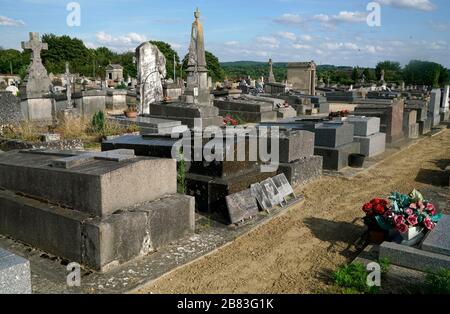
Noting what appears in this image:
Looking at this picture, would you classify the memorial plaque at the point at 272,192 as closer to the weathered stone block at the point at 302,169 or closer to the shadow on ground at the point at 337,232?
the shadow on ground at the point at 337,232

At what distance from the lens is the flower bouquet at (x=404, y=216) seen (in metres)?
4.38

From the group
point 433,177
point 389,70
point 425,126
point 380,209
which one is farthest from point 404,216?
point 389,70

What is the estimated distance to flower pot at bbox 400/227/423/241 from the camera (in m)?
4.35

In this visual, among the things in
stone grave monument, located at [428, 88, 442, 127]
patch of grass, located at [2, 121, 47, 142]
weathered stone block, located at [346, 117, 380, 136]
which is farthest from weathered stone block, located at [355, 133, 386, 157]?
patch of grass, located at [2, 121, 47, 142]

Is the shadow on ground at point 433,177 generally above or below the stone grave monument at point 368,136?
below

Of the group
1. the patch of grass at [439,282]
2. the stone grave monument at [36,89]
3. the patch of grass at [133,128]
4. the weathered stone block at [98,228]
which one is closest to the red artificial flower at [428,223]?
the patch of grass at [439,282]

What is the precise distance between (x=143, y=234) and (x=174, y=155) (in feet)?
6.72

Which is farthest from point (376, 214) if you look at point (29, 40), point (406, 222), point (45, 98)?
point (29, 40)

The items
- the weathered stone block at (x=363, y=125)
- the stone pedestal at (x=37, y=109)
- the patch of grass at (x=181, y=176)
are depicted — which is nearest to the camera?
the patch of grass at (x=181, y=176)

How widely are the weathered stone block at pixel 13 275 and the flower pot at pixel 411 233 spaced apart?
3.73 metres

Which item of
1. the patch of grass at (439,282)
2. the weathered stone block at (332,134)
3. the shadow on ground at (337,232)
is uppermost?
the weathered stone block at (332,134)

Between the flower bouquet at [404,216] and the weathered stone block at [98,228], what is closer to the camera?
the weathered stone block at [98,228]

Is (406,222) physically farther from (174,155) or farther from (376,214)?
(174,155)

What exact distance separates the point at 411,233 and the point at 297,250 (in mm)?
1277
